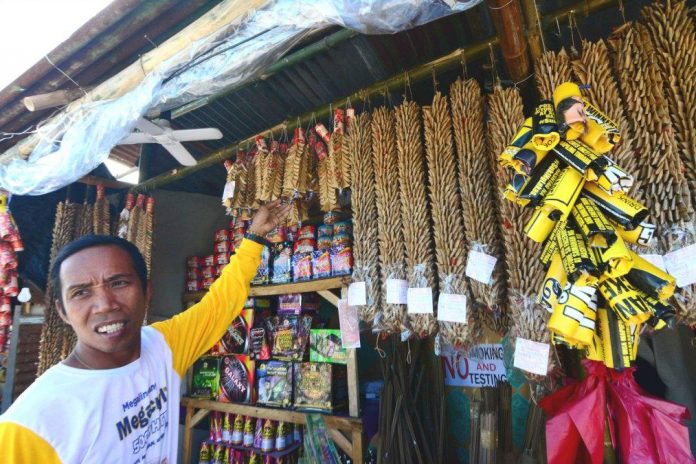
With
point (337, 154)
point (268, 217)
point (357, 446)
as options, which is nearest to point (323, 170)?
point (337, 154)

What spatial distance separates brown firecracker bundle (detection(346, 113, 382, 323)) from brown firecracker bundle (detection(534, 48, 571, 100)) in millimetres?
848

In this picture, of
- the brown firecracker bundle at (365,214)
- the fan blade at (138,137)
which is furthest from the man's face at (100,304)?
the fan blade at (138,137)

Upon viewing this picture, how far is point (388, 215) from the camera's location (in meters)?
1.78

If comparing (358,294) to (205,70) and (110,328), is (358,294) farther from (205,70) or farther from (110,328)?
(205,70)

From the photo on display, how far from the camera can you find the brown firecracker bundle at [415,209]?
1594 mm

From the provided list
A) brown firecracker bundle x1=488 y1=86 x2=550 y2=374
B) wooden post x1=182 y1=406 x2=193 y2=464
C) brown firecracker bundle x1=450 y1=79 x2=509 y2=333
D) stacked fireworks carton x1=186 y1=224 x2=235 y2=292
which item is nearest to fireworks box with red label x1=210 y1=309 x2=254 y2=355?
stacked fireworks carton x1=186 y1=224 x2=235 y2=292

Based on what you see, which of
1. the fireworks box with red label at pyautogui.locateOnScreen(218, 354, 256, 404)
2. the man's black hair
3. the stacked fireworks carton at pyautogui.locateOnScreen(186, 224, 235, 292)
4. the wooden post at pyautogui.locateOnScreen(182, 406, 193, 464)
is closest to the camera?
the man's black hair

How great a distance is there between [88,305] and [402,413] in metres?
1.99

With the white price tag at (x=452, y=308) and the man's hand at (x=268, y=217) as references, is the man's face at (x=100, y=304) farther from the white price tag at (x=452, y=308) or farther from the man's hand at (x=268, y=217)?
the white price tag at (x=452, y=308)

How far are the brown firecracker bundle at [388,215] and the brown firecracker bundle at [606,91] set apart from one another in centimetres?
84

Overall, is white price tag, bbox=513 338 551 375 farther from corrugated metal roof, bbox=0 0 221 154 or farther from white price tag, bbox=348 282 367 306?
corrugated metal roof, bbox=0 0 221 154

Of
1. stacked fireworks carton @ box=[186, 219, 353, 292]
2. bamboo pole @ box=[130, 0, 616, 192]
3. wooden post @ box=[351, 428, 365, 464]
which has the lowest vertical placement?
wooden post @ box=[351, 428, 365, 464]

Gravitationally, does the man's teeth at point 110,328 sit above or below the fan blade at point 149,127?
below

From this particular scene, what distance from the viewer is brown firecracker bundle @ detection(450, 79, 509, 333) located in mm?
1450
